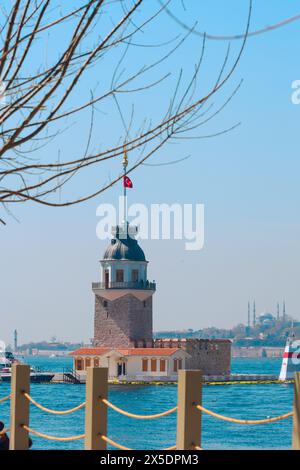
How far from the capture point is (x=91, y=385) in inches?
299

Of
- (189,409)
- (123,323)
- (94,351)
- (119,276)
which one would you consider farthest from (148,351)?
(189,409)

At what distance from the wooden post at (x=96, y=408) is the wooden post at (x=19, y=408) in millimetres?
1053

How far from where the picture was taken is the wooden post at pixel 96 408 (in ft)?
24.9

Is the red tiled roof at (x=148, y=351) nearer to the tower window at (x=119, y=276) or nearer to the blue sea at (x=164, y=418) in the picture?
the blue sea at (x=164, y=418)

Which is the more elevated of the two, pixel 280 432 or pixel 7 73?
pixel 7 73

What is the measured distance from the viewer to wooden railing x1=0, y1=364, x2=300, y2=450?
6.27 m

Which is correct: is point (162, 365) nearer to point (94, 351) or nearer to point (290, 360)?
point (94, 351)

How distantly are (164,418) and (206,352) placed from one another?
2809 cm

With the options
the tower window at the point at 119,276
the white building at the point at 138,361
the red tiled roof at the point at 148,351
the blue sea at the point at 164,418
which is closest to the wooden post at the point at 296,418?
the blue sea at the point at 164,418

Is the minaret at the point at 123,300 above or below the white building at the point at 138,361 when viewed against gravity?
above

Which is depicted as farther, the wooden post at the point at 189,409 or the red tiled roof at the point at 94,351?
the red tiled roof at the point at 94,351
